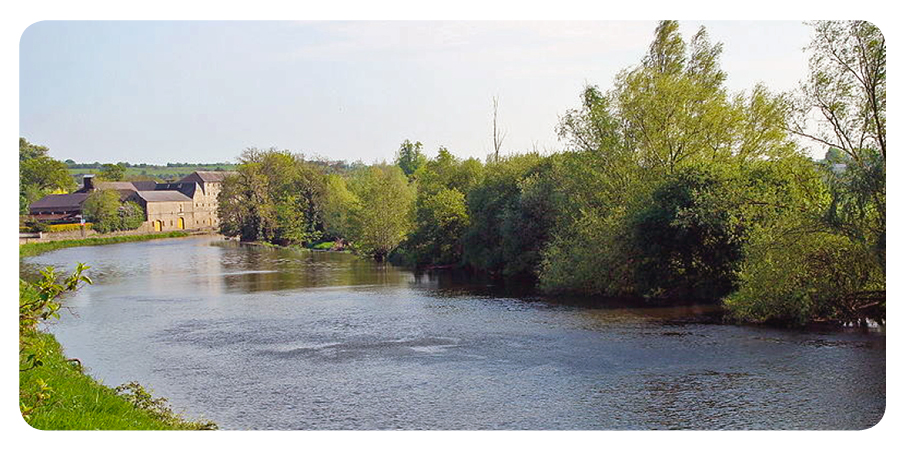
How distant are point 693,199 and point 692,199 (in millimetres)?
63

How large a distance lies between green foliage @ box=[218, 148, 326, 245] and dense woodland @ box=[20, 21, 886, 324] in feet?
39.8

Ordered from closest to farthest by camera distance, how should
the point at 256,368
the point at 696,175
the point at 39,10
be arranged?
1. the point at 39,10
2. the point at 256,368
3. the point at 696,175

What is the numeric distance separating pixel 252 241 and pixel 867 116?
123 ft

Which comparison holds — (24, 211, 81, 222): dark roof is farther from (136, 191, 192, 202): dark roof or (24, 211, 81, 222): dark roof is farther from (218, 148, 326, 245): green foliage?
(218, 148, 326, 245): green foliage

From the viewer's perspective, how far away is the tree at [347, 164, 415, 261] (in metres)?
35.5

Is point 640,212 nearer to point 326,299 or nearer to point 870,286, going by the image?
point 870,286

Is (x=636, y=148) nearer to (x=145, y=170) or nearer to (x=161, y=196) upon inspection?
(x=145, y=170)

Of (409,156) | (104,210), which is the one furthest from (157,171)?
(409,156)

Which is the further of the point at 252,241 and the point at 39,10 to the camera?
the point at 252,241

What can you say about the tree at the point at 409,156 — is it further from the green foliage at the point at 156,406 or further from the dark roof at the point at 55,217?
the green foliage at the point at 156,406

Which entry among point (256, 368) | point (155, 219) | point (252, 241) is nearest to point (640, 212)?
point (256, 368)

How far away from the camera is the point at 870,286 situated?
13.4 meters

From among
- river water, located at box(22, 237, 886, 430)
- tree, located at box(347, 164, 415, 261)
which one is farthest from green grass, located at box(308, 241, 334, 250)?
river water, located at box(22, 237, 886, 430)

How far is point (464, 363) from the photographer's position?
12.4 m
